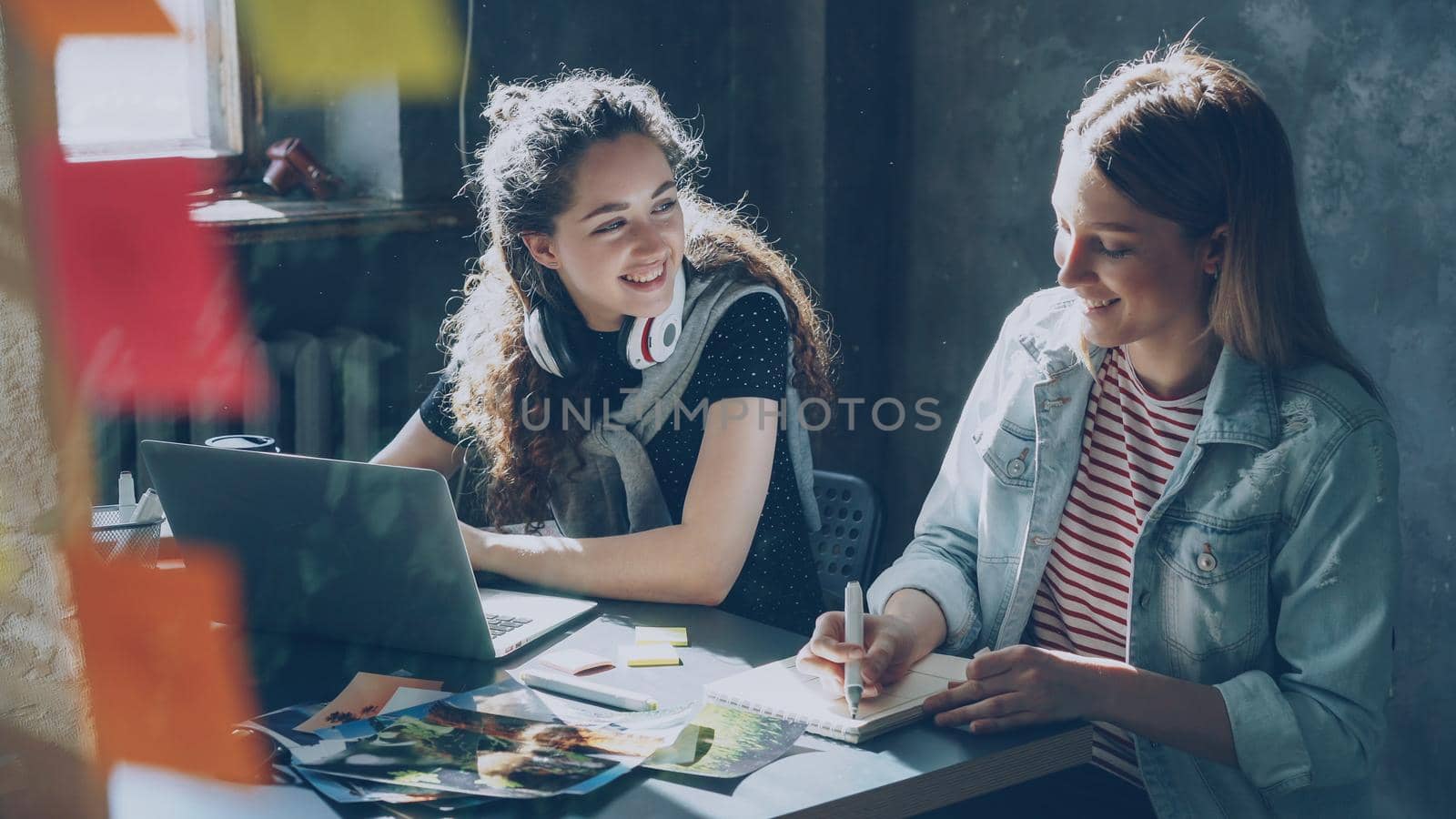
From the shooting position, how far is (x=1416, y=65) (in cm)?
226

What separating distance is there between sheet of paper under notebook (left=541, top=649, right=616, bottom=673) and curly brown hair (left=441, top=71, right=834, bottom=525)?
569 mm

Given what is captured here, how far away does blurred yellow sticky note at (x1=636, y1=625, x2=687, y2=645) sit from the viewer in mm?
1565

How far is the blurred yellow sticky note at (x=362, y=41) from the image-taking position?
3.00 metres

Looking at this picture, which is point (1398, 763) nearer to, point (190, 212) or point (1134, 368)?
point (1134, 368)

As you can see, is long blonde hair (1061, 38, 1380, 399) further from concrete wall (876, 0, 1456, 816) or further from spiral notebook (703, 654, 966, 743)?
concrete wall (876, 0, 1456, 816)

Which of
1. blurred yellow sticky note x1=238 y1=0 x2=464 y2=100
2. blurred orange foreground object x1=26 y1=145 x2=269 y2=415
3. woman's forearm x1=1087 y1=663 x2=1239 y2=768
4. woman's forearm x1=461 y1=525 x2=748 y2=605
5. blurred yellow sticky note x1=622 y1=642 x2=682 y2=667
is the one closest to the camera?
woman's forearm x1=1087 y1=663 x2=1239 y2=768

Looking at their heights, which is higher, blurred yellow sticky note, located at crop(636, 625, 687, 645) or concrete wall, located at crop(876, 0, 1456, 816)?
concrete wall, located at crop(876, 0, 1456, 816)

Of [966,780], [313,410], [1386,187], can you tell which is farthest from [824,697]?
[313,410]

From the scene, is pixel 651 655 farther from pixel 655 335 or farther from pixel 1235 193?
pixel 1235 193

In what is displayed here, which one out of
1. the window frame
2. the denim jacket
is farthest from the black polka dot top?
the window frame

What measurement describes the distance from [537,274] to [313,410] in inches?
40.9

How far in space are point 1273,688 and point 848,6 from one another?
7.17ft

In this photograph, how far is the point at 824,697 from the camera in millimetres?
1353

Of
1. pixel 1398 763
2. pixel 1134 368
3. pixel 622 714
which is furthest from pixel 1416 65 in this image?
pixel 622 714
